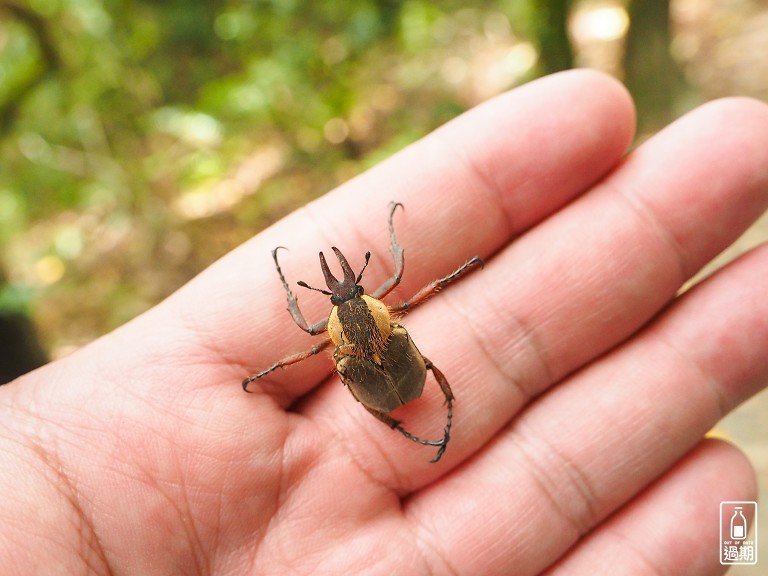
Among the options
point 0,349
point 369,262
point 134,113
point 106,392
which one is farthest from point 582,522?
point 134,113

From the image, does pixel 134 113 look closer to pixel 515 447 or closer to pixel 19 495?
pixel 19 495

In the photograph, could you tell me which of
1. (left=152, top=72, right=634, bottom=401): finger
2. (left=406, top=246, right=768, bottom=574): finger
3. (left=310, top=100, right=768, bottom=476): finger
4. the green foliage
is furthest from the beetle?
the green foliage

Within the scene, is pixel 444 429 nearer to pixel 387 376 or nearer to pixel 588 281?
pixel 387 376

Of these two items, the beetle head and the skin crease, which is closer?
the skin crease

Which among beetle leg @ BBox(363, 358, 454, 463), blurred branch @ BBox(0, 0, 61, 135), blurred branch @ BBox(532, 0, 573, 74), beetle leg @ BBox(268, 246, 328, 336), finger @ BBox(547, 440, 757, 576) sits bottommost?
finger @ BBox(547, 440, 757, 576)

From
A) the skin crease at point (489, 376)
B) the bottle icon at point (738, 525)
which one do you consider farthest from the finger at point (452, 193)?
the bottle icon at point (738, 525)

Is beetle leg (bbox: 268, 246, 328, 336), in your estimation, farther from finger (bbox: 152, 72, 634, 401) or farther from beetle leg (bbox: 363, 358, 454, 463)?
beetle leg (bbox: 363, 358, 454, 463)

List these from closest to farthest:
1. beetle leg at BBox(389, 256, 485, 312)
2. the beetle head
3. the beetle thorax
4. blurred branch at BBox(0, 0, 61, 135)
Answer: the beetle thorax < the beetle head < beetle leg at BBox(389, 256, 485, 312) < blurred branch at BBox(0, 0, 61, 135)
